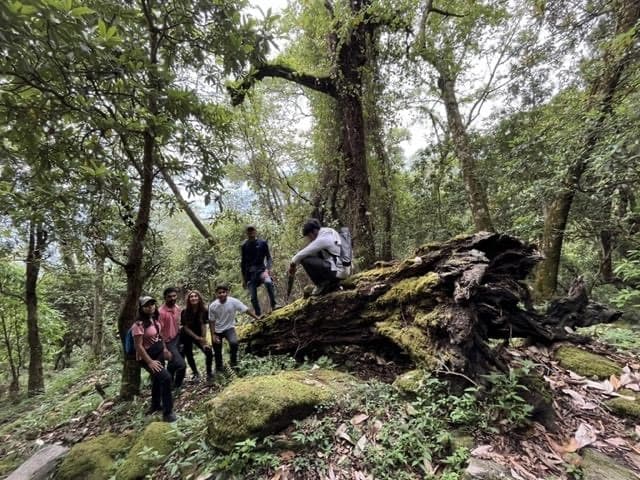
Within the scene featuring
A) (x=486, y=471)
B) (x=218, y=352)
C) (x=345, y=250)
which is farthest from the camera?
(x=218, y=352)

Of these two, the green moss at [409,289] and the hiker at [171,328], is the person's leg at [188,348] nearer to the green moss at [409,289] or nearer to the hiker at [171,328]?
the hiker at [171,328]

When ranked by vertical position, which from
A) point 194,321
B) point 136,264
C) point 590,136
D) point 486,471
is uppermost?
point 590,136

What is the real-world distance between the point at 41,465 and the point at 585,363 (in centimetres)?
718

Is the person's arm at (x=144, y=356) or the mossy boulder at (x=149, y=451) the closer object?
the mossy boulder at (x=149, y=451)

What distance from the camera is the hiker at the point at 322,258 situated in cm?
482

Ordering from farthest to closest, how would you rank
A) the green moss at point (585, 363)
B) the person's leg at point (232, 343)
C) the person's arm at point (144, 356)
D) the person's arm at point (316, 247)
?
the person's leg at point (232, 343), the person's arm at point (316, 247), the person's arm at point (144, 356), the green moss at point (585, 363)

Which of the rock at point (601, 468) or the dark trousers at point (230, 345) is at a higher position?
the dark trousers at point (230, 345)

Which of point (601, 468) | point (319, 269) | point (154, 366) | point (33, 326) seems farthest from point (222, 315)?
point (33, 326)

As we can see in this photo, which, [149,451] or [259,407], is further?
[149,451]

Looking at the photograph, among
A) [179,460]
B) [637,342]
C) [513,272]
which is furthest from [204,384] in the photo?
[637,342]

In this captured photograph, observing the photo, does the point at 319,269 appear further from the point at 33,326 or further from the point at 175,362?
the point at 33,326

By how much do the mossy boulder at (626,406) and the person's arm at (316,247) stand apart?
3634 millimetres

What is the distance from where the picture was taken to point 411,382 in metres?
3.52

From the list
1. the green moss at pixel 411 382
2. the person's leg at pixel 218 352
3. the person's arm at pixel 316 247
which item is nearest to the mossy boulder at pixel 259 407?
the green moss at pixel 411 382
